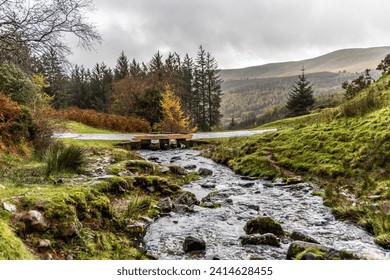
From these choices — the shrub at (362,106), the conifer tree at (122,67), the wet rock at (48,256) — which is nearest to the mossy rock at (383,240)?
the wet rock at (48,256)

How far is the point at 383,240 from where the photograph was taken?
4734 mm

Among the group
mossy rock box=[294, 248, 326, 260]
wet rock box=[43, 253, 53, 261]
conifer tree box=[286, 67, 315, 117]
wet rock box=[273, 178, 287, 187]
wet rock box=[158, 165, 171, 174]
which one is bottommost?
wet rock box=[273, 178, 287, 187]

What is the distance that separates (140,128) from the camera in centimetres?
3197

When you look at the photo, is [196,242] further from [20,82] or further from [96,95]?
[96,95]

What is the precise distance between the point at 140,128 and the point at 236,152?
19585mm

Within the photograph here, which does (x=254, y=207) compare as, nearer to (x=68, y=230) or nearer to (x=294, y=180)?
(x=294, y=180)

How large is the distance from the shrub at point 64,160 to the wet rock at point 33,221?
2995 millimetres

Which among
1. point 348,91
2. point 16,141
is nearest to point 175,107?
point 348,91

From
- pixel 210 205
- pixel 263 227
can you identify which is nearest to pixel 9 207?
pixel 263 227

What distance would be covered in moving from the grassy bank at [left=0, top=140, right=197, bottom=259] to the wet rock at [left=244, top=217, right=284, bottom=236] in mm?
1979

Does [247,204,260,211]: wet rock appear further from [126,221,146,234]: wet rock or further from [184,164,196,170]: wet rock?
[184,164,196,170]: wet rock

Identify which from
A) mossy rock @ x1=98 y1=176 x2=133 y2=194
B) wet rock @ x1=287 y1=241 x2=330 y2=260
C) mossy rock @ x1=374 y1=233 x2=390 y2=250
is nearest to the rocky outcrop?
wet rock @ x1=287 y1=241 x2=330 y2=260

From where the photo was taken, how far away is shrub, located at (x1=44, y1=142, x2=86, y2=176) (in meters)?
7.01

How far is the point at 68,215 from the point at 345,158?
310 inches
